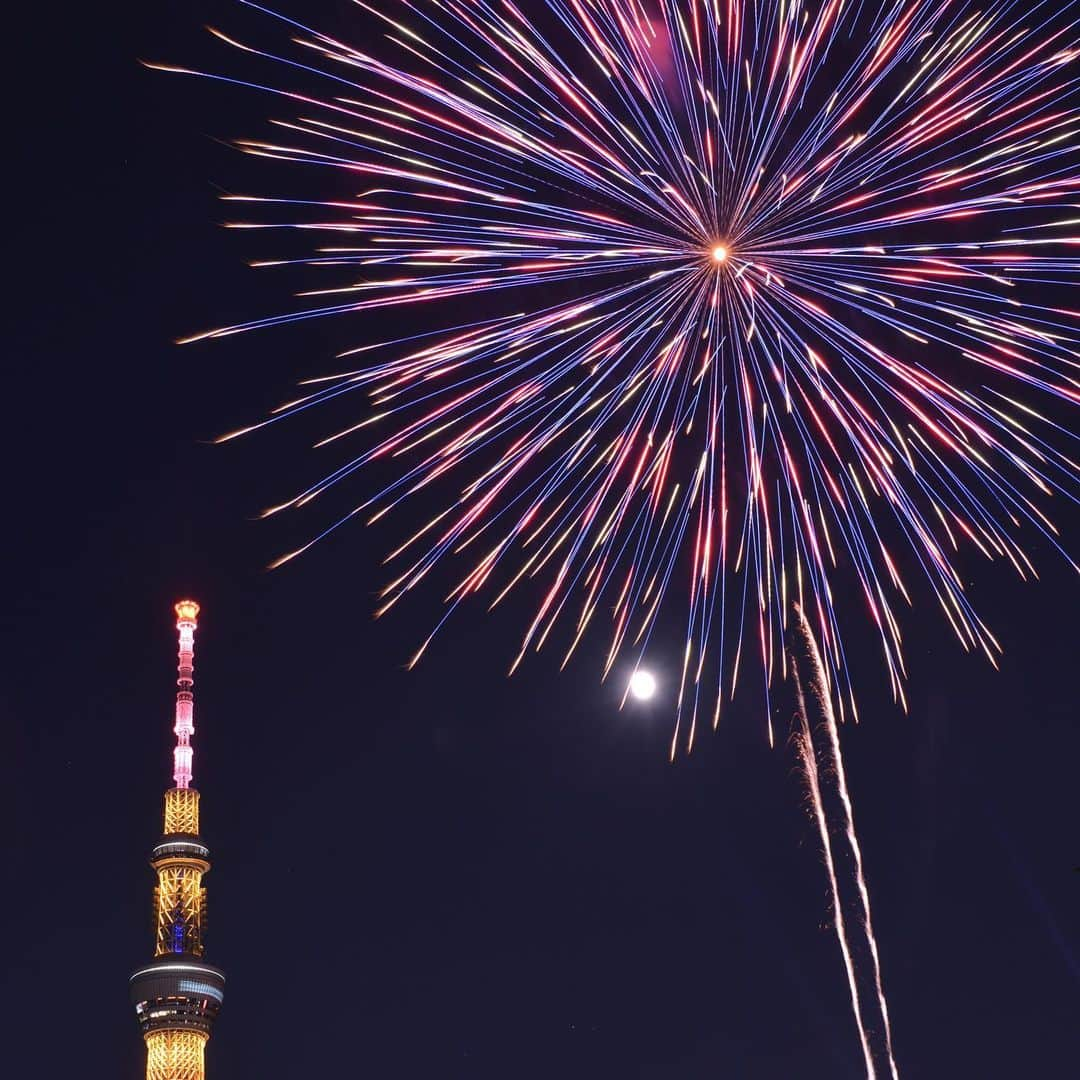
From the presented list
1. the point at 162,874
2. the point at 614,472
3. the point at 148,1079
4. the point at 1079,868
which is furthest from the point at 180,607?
the point at 1079,868

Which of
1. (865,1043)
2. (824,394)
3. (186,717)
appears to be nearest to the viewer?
(865,1043)

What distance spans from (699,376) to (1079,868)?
46.1 ft

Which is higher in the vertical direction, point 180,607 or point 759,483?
point 180,607

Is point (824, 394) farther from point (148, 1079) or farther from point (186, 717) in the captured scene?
point (148, 1079)

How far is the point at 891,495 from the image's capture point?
130 feet

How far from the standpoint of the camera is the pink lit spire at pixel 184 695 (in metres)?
142

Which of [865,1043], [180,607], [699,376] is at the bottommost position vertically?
[865,1043]

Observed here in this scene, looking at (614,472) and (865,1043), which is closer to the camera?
(865,1043)

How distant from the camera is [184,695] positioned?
141500 millimetres

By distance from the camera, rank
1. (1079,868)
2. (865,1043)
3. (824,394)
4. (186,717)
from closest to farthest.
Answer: (1079,868)
(865,1043)
(824,394)
(186,717)

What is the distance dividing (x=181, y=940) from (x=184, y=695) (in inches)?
839

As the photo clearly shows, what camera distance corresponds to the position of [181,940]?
146 metres

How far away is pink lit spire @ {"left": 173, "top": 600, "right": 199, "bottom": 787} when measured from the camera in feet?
465

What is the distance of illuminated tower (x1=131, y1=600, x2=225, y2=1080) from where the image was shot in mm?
142500
